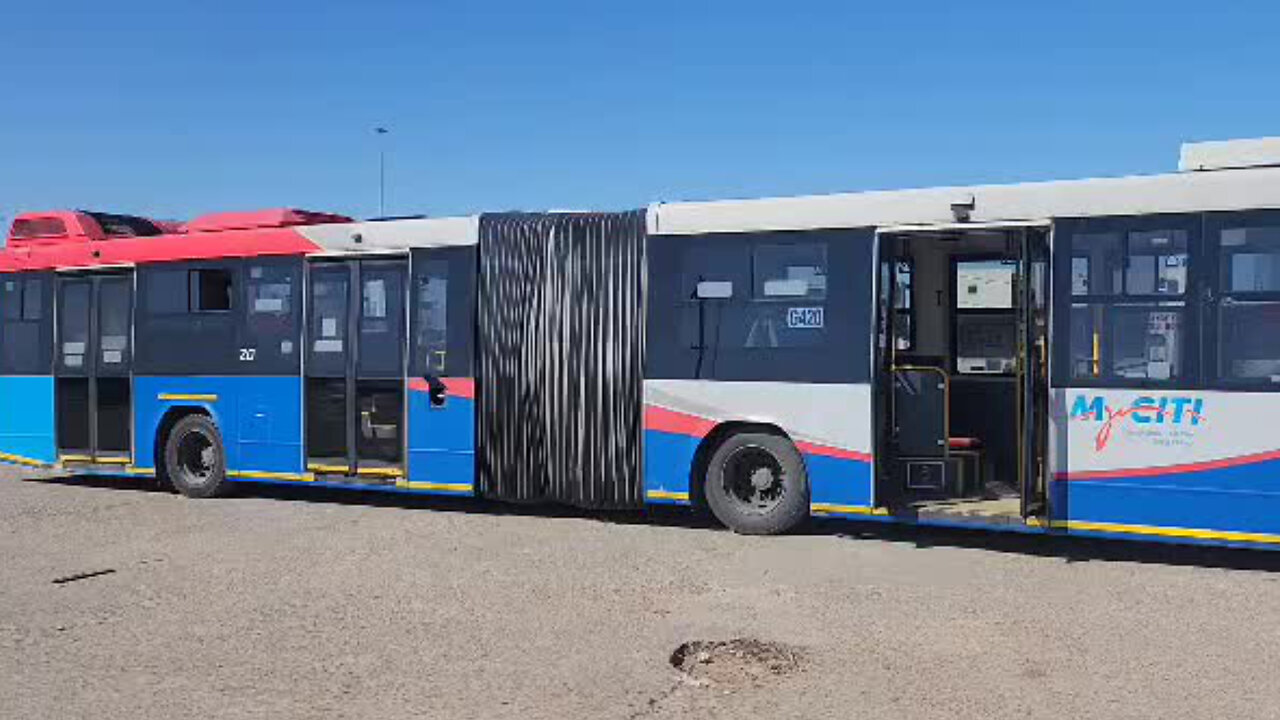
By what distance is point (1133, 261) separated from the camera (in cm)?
826

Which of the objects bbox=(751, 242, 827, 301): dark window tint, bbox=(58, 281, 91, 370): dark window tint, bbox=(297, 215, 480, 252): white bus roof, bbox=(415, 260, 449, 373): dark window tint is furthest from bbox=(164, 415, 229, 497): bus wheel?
bbox=(751, 242, 827, 301): dark window tint

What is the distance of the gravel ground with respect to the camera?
534 cm

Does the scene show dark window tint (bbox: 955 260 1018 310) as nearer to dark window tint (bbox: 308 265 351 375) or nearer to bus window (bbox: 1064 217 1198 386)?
bus window (bbox: 1064 217 1198 386)

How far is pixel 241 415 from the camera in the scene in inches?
464

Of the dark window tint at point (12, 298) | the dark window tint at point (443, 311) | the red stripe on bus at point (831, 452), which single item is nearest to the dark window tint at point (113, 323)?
the dark window tint at point (12, 298)

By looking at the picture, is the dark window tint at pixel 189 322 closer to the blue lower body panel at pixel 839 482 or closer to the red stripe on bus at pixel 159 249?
the red stripe on bus at pixel 159 249

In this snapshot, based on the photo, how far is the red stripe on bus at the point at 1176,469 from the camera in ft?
25.9

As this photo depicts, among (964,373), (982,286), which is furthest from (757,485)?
(982,286)

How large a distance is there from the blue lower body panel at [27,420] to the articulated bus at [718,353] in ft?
0.13

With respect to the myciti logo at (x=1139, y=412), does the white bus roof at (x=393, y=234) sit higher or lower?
higher

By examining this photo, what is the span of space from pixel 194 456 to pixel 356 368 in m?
2.53

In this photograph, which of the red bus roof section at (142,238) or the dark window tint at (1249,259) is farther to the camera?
the red bus roof section at (142,238)

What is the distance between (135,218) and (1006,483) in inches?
394

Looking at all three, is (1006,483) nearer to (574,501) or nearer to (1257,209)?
(1257,209)
